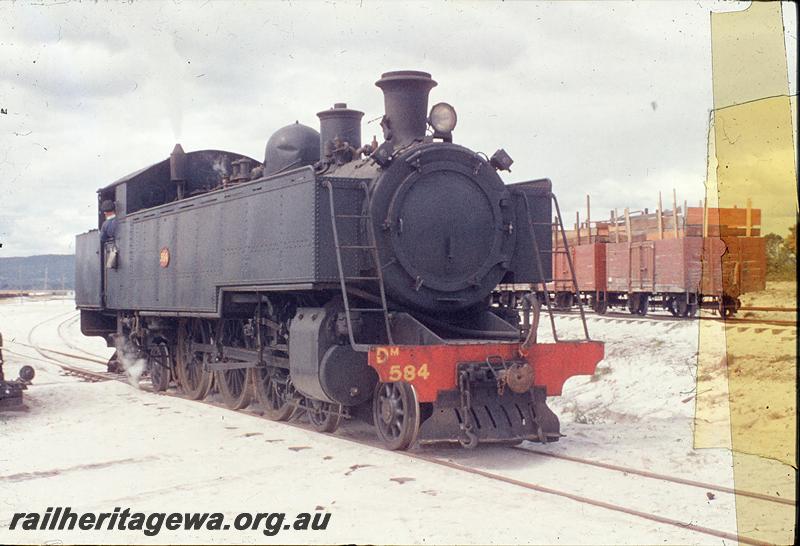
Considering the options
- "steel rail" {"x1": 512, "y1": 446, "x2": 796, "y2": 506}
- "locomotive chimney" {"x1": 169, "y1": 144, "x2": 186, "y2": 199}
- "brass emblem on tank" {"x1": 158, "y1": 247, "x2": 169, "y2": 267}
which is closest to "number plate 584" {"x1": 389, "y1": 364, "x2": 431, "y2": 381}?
"steel rail" {"x1": 512, "y1": 446, "x2": 796, "y2": 506}

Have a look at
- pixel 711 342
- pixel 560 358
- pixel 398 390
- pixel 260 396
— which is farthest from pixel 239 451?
pixel 711 342

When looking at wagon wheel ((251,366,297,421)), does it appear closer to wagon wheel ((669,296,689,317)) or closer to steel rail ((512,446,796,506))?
steel rail ((512,446,796,506))

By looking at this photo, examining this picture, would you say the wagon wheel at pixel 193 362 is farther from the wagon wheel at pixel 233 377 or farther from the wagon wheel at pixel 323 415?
the wagon wheel at pixel 323 415

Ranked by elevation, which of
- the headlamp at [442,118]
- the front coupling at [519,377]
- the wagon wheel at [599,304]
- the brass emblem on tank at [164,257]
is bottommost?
the front coupling at [519,377]

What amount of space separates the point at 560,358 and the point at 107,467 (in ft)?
14.1

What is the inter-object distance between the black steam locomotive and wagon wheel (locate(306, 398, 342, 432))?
2 cm

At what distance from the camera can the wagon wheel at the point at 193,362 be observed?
40.3ft

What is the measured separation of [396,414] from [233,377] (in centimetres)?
410

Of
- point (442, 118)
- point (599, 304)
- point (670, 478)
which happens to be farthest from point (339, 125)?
point (599, 304)

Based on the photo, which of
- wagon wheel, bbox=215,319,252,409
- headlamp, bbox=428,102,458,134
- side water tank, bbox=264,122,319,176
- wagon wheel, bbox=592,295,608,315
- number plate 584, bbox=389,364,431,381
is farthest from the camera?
wagon wheel, bbox=592,295,608,315

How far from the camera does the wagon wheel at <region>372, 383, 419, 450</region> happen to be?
25.8 ft

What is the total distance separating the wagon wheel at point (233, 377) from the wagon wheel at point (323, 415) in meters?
1.77

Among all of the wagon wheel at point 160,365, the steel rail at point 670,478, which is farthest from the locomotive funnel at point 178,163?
the steel rail at point 670,478

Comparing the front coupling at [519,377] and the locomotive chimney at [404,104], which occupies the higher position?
the locomotive chimney at [404,104]
